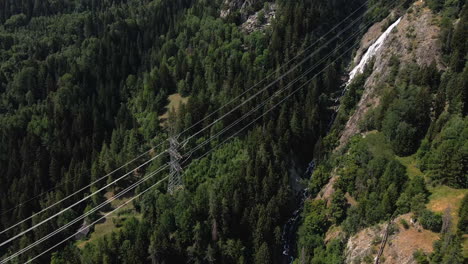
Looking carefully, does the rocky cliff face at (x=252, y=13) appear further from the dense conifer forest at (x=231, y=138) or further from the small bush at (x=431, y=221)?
the small bush at (x=431, y=221)

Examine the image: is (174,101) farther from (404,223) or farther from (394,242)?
(394,242)

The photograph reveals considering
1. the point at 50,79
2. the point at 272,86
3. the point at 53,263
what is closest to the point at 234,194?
the point at 272,86

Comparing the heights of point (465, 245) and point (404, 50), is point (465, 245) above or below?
below

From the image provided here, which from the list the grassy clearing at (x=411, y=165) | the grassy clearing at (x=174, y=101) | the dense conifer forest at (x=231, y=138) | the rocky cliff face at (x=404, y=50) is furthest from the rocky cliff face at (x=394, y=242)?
the grassy clearing at (x=174, y=101)

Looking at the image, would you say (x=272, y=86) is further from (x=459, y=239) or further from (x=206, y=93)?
(x=459, y=239)

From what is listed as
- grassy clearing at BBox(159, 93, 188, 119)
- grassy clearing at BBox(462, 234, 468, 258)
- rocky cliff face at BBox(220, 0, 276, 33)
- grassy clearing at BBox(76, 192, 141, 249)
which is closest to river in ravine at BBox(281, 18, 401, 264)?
rocky cliff face at BBox(220, 0, 276, 33)

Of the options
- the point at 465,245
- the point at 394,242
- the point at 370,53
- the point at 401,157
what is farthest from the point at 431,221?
the point at 370,53

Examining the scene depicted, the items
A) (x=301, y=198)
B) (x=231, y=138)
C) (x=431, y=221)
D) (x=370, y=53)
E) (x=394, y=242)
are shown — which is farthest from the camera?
(x=370, y=53)
